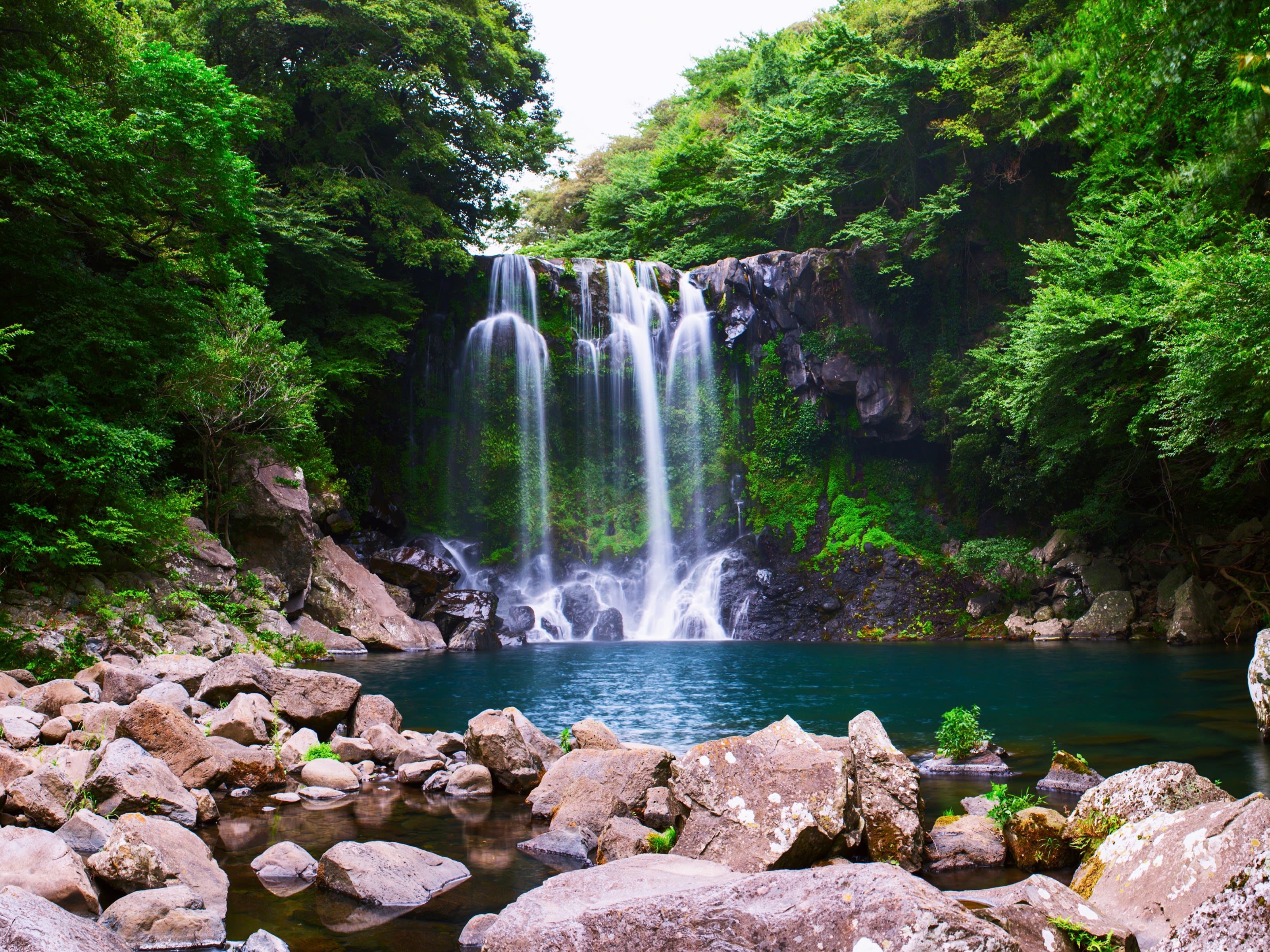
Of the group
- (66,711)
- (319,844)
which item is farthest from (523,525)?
(319,844)

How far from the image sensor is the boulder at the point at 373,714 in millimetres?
9219

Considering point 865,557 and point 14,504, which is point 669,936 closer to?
point 14,504

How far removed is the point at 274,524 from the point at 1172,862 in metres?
17.9

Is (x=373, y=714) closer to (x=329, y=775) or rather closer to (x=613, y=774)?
(x=329, y=775)

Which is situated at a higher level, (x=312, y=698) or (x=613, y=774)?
(x=312, y=698)

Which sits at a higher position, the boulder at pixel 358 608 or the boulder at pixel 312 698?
the boulder at pixel 358 608

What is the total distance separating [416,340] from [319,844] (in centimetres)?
2381

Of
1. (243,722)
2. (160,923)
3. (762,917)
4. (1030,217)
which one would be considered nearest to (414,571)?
(243,722)

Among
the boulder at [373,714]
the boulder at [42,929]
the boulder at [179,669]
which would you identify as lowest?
the boulder at [42,929]

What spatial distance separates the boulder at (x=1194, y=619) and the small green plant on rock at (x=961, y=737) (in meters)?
13.7

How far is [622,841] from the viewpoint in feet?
17.9

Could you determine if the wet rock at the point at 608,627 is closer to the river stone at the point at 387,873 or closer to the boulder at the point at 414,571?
the boulder at the point at 414,571

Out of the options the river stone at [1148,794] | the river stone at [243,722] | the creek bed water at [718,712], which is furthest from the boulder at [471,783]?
the river stone at [1148,794]

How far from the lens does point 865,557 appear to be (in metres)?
27.6
